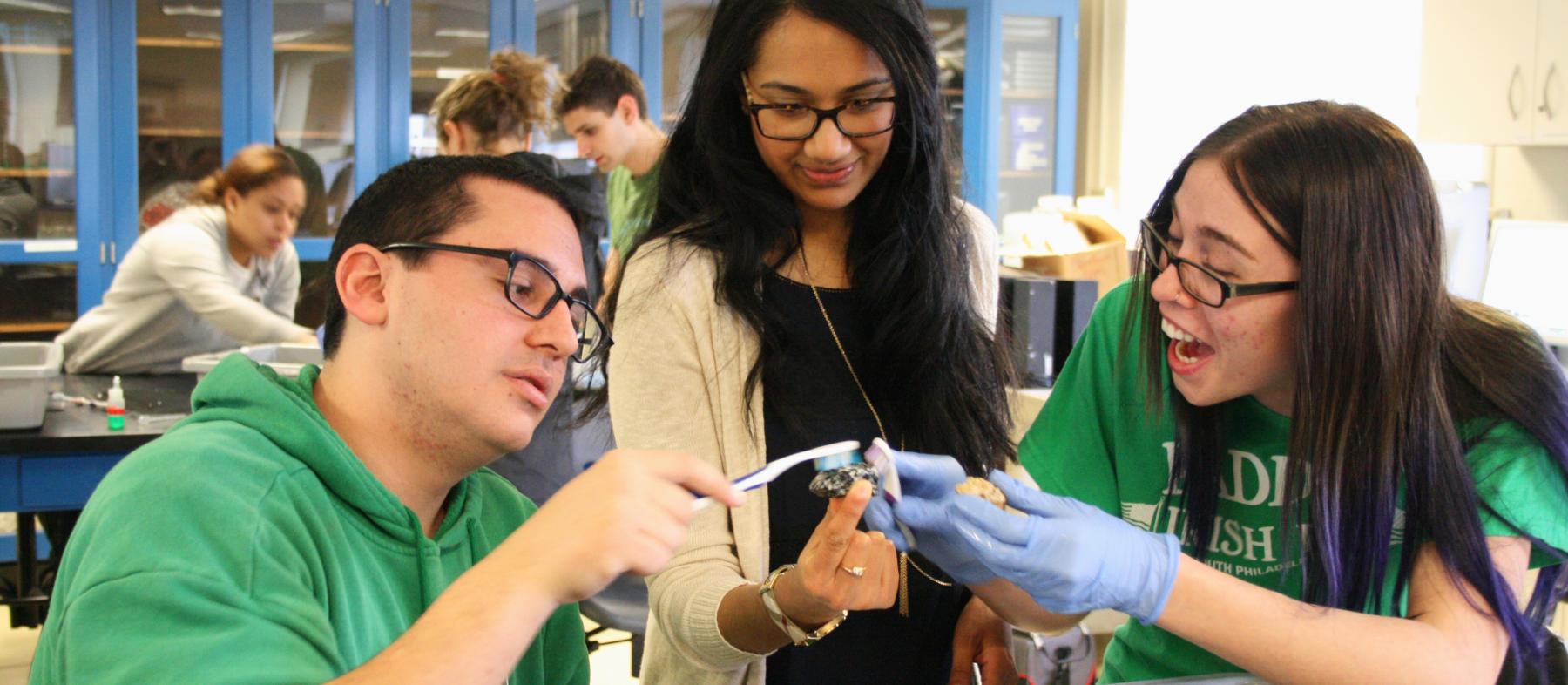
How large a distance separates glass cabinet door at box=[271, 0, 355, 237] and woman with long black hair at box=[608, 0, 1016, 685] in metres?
4.08

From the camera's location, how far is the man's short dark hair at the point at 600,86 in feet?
13.0

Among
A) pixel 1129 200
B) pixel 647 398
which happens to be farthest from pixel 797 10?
pixel 1129 200

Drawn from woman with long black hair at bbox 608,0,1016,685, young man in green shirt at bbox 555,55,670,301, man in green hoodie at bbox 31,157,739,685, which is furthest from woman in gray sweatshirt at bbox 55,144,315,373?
man in green hoodie at bbox 31,157,739,685

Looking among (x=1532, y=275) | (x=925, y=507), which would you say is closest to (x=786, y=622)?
(x=925, y=507)

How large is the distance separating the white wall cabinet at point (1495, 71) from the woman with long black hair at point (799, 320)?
8.54 ft

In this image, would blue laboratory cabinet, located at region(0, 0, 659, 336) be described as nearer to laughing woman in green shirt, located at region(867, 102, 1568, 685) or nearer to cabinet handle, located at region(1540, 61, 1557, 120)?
cabinet handle, located at region(1540, 61, 1557, 120)

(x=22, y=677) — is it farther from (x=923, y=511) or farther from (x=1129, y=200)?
(x=1129, y=200)

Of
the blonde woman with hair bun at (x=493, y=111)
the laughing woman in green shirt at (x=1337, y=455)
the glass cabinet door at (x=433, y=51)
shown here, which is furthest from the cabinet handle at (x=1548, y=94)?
the glass cabinet door at (x=433, y=51)

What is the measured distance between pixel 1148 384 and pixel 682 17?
14.8 feet

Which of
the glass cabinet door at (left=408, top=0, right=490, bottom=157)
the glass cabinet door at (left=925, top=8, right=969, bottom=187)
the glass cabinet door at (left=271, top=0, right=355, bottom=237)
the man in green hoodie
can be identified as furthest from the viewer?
the glass cabinet door at (left=925, top=8, right=969, bottom=187)

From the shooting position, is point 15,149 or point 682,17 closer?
point 15,149

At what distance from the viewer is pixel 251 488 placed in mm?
1008

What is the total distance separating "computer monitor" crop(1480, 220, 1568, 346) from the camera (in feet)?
10.7

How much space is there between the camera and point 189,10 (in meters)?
5.06
